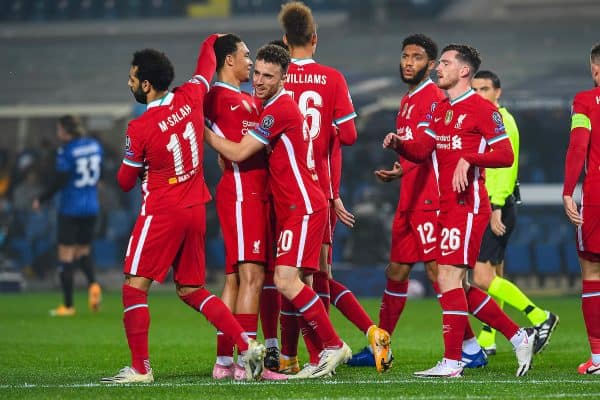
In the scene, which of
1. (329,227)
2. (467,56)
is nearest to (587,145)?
(467,56)

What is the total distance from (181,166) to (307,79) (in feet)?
4.54

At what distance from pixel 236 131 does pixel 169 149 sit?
56 centimetres

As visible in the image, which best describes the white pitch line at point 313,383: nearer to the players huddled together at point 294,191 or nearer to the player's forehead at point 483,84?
the players huddled together at point 294,191

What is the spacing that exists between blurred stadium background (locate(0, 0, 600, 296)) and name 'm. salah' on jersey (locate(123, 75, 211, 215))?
11.0 meters

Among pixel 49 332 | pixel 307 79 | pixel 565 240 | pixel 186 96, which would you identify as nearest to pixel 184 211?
pixel 186 96

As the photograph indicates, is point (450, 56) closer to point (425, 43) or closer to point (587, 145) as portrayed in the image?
point (425, 43)

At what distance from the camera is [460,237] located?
7062 millimetres

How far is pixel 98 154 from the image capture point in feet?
45.2

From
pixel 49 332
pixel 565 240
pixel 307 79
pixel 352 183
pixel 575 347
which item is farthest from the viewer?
pixel 352 183

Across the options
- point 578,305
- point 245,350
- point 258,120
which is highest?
point 258,120

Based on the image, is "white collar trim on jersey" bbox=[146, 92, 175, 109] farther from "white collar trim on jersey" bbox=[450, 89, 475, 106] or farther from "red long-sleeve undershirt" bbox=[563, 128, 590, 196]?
"red long-sleeve undershirt" bbox=[563, 128, 590, 196]

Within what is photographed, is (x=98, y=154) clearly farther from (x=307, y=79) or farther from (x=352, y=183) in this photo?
(x=352, y=183)

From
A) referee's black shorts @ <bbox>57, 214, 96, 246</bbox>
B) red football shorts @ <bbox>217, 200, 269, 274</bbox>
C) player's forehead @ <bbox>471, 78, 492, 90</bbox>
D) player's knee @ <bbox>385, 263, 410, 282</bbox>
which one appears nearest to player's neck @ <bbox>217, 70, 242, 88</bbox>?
red football shorts @ <bbox>217, 200, 269, 274</bbox>

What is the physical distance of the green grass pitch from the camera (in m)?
6.23
